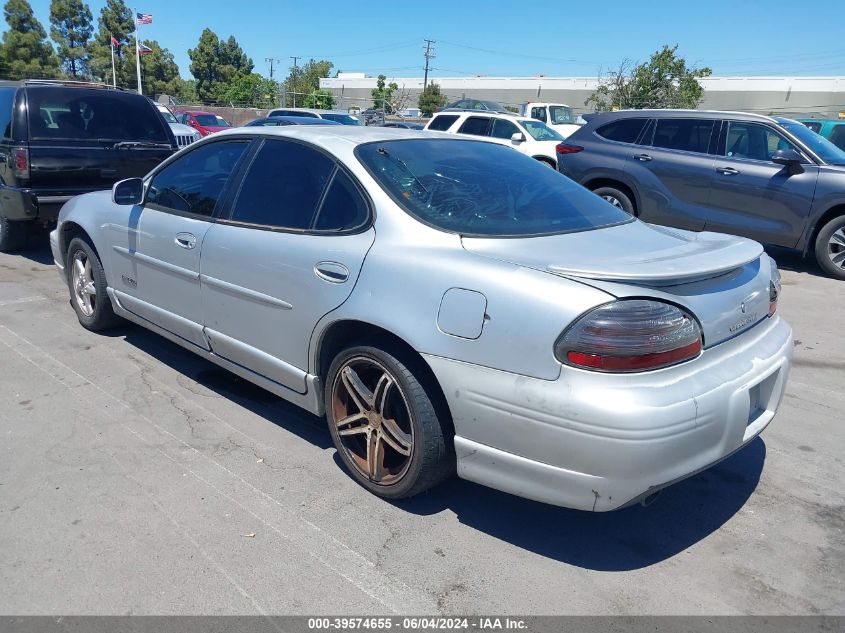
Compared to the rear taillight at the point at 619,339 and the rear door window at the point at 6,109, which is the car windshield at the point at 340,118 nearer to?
the rear door window at the point at 6,109

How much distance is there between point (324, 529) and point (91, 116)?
652 centimetres

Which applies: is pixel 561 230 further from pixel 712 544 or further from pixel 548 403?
pixel 712 544

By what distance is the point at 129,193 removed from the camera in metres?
4.70

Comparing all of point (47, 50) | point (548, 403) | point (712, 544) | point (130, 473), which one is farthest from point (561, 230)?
point (47, 50)

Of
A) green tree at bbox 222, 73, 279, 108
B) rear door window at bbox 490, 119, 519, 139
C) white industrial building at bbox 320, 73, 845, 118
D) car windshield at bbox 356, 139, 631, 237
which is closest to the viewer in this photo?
car windshield at bbox 356, 139, 631, 237

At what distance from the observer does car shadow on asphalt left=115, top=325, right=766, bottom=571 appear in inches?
115

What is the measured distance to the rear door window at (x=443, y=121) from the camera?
53.5ft

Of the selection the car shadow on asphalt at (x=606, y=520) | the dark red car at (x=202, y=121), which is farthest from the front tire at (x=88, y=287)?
the dark red car at (x=202, y=121)

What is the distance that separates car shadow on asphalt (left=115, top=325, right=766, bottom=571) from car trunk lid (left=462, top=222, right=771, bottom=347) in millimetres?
889

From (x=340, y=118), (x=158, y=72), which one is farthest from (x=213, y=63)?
(x=340, y=118)

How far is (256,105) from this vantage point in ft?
187

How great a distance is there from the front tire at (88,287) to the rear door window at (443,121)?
1190cm

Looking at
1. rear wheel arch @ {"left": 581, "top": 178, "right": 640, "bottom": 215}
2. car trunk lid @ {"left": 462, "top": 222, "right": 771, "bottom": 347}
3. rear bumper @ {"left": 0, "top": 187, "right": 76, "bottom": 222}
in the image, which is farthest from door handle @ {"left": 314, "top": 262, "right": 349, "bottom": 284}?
rear wheel arch @ {"left": 581, "top": 178, "right": 640, "bottom": 215}

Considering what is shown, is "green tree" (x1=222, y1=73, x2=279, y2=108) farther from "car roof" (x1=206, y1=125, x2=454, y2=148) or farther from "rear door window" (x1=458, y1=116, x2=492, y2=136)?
"car roof" (x1=206, y1=125, x2=454, y2=148)
